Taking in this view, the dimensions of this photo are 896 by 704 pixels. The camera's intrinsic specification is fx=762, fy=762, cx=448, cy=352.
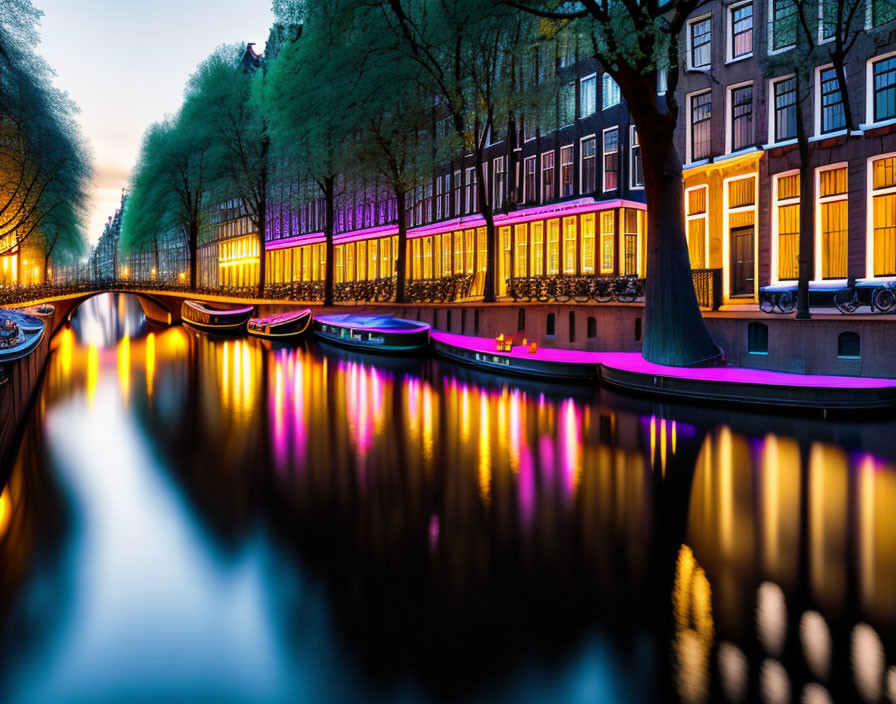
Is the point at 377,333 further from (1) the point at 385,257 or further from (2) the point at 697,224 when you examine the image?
(1) the point at 385,257

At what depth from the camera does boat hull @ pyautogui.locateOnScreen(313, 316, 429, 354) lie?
28.9m

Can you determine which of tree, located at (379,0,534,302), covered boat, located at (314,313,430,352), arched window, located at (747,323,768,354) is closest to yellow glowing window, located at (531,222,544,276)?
tree, located at (379,0,534,302)

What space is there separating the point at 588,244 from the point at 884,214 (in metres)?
15.2

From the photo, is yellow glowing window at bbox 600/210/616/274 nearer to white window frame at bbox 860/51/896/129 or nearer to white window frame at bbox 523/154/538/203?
white window frame at bbox 523/154/538/203

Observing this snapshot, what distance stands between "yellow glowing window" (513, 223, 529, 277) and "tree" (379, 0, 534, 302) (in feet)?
29.3

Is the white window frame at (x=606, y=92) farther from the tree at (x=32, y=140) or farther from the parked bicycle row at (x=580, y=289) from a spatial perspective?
the tree at (x=32, y=140)

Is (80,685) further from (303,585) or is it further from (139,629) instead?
(303,585)

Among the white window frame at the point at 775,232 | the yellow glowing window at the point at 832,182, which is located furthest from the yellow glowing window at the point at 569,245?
the yellow glowing window at the point at 832,182

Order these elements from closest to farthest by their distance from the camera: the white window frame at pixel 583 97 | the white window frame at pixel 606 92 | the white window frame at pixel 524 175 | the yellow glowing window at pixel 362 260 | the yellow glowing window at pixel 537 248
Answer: the white window frame at pixel 606 92 → the white window frame at pixel 583 97 → the yellow glowing window at pixel 537 248 → the white window frame at pixel 524 175 → the yellow glowing window at pixel 362 260

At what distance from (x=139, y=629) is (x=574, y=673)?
3262 mm

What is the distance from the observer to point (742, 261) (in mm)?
26266

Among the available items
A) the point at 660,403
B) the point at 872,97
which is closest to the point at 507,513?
the point at 660,403

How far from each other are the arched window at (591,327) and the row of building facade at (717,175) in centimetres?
602

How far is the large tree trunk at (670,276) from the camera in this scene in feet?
58.7
